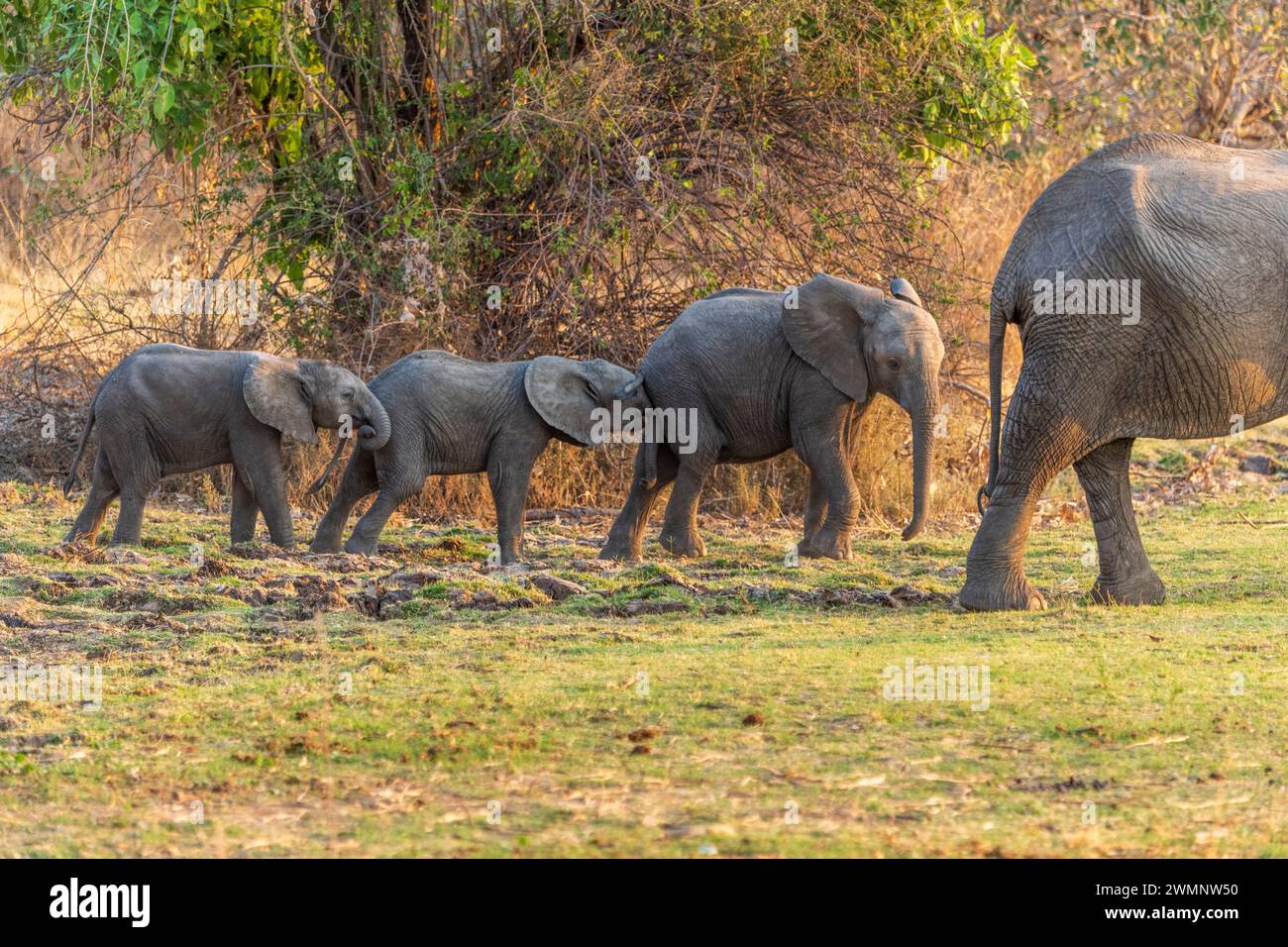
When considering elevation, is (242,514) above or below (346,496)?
below

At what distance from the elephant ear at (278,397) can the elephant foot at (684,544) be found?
2397mm

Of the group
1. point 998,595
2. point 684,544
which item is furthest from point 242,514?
point 998,595

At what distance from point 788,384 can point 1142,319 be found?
316 cm

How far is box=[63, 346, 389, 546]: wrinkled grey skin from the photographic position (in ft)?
37.7

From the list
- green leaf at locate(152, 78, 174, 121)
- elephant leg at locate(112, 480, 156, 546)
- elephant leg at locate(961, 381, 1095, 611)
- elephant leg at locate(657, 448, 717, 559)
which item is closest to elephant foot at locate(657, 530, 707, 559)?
elephant leg at locate(657, 448, 717, 559)

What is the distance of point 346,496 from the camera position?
465 inches

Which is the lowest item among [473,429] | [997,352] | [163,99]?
[473,429]

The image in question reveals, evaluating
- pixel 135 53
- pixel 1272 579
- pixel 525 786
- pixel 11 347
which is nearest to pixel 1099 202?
pixel 1272 579

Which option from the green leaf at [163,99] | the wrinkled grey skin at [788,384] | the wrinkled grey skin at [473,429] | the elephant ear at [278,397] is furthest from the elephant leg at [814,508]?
the green leaf at [163,99]

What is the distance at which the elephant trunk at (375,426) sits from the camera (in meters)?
11.5

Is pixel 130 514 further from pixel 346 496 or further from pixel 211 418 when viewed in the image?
pixel 346 496

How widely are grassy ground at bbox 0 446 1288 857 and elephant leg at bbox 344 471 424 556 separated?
21 cm

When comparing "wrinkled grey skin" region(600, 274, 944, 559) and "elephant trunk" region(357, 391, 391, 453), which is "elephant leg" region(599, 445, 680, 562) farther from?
"elephant trunk" region(357, 391, 391, 453)

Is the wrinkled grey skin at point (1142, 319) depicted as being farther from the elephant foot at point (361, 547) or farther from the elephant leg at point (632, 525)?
the elephant foot at point (361, 547)
